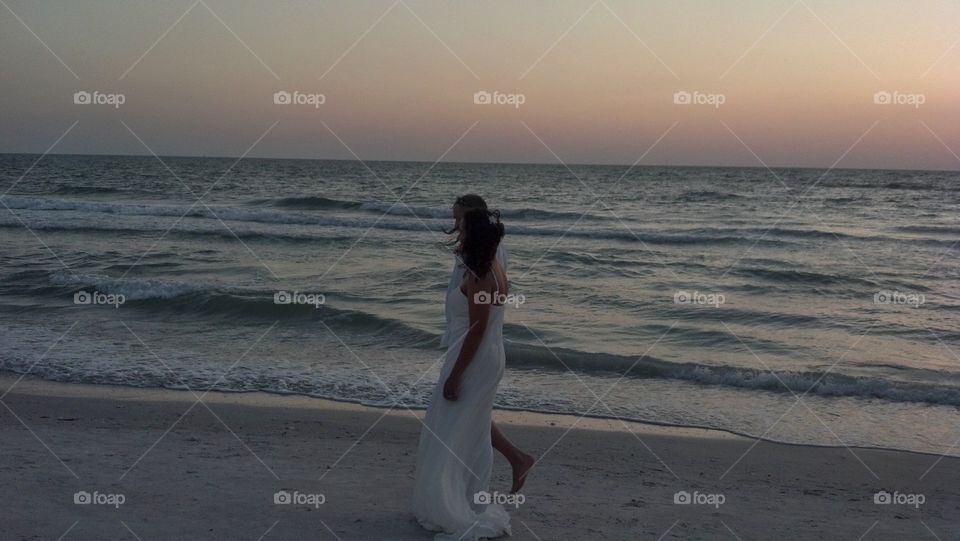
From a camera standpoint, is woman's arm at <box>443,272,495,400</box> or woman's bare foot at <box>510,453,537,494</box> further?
woman's bare foot at <box>510,453,537,494</box>

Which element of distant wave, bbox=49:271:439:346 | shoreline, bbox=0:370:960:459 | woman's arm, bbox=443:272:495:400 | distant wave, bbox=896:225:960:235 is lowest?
shoreline, bbox=0:370:960:459

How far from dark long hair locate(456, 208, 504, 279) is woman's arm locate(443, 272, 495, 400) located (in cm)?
6

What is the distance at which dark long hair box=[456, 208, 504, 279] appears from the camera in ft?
15.5

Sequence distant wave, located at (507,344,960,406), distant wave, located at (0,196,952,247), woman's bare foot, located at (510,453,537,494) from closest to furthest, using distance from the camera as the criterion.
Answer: woman's bare foot, located at (510,453,537,494) < distant wave, located at (507,344,960,406) < distant wave, located at (0,196,952,247)

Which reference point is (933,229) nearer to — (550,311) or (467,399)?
(550,311)

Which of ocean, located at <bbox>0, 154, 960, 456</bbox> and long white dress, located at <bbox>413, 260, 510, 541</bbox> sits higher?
ocean, located at <bbox>0, 154, 960, 456</bbox>

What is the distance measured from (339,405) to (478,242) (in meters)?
4.49

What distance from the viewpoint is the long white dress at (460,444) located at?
193 inches

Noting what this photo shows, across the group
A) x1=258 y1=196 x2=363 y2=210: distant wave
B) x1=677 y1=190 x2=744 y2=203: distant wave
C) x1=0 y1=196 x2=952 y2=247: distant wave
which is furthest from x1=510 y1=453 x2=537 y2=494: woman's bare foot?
x1=677 y1=190 x2=744 y2=203: distant wave

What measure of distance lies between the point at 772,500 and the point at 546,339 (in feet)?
20.7

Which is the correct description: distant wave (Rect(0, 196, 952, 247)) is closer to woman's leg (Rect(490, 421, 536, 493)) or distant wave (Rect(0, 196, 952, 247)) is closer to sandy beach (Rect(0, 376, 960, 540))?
sandy beach (Rect(0, 376, 960, 540))

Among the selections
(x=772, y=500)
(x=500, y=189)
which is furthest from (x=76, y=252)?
(x=500, y=189)

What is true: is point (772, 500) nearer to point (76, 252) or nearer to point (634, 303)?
point (634, 303)

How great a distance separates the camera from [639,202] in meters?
40.4
